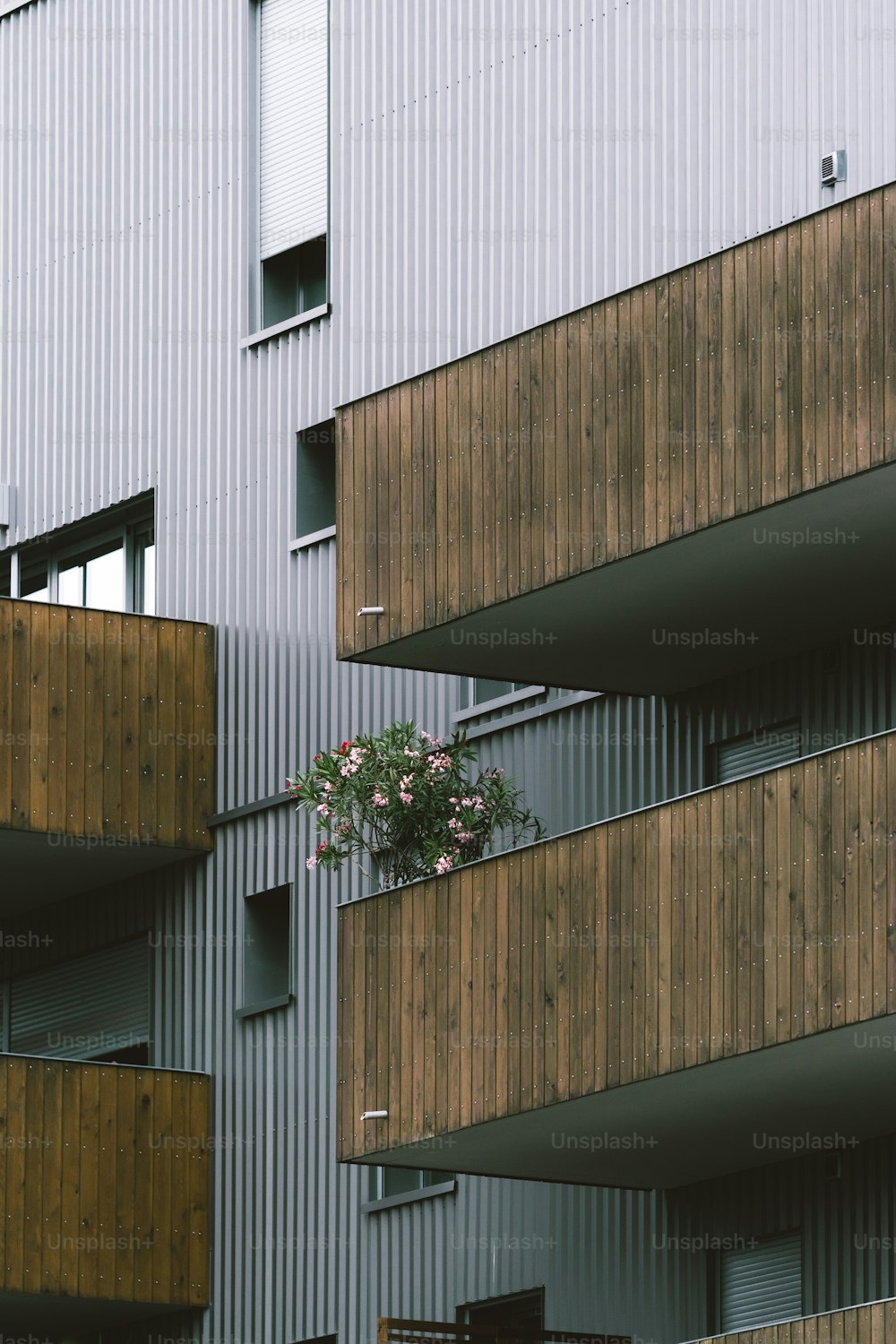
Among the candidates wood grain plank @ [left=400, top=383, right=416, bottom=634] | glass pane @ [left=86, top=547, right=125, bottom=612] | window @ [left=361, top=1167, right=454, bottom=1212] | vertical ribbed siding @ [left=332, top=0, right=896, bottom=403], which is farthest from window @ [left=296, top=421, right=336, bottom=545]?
window @ [left=361, top=1167, right=454, bottom=1212]

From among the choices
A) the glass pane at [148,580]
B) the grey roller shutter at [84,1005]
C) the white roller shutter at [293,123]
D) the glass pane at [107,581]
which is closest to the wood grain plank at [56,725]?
the grey roller shutter at [84,1005]

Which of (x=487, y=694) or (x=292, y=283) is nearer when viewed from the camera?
(x=487, y=694)

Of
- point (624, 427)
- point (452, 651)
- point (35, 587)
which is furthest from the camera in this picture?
point (35, 587)

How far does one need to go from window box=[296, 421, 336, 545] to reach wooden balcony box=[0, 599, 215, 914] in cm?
150

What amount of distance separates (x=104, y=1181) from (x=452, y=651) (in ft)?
19.9

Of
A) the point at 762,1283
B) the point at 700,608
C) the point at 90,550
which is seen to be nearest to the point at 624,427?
the point at 700,608

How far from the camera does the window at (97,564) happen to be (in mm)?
32500

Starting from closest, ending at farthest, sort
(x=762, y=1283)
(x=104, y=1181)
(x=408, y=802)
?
(x=762, y=1283) < (x=408, y=802) < (x=104, y=1181)

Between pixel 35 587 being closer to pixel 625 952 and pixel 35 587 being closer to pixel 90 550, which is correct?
Answer: pixel 90 550

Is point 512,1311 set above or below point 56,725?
below

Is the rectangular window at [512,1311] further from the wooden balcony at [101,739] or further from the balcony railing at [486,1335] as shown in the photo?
the wooden balcony at [101,739]

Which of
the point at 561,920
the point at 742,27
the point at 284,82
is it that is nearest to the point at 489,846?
the point at 561,920

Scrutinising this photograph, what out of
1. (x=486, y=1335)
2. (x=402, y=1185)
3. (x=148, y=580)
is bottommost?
(x=486, y=1335)

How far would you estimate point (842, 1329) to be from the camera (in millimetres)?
20438
